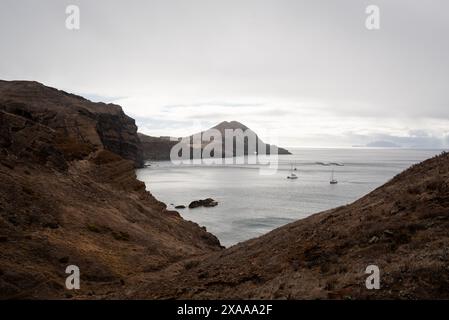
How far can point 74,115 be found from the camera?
69.1 metres

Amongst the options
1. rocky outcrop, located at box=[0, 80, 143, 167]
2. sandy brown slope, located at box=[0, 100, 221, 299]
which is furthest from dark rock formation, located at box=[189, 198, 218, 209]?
sandy brown slope, located at box=[0, 100, 221, 299]

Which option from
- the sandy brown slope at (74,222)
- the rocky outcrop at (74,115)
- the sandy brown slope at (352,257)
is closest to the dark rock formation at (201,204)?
the rocky outcrop at (74,115)

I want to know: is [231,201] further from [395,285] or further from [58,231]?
[395,285]

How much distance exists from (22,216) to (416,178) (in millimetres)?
18825

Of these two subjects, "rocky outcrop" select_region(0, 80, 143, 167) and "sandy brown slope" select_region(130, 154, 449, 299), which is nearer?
"sandy brown slope" select_region(130, 154, 449, 299)

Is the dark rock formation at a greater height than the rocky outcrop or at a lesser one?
lesser

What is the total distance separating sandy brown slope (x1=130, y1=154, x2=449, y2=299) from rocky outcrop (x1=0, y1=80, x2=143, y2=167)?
25.3m

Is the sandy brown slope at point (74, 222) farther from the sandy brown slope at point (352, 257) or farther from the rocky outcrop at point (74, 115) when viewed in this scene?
the rocky outcrop at point (74, 115)

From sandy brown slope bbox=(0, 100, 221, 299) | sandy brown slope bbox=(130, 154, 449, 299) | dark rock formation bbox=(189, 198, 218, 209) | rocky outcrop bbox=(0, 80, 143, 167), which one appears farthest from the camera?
dark rock formation bbox=(189, 198, 218, 209)

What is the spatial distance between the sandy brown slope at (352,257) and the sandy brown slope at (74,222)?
13.6 feet

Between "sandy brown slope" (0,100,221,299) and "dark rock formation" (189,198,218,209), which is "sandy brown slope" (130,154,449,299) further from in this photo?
"dark rock formation" (189,198,218,209)

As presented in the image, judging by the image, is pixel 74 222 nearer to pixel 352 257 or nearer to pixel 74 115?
pixel 352 257

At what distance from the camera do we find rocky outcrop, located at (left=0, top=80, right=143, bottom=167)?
176 ft

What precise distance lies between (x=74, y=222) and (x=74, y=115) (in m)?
48.7
